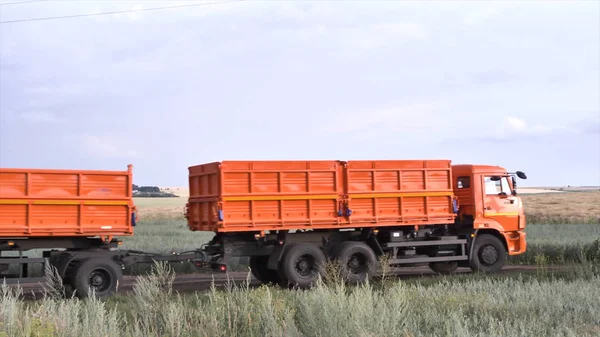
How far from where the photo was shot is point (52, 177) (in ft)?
52.4

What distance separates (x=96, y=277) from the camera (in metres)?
16.2

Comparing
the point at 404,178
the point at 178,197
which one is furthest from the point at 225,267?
the point at 178,197

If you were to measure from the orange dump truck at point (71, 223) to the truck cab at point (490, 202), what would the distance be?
898 centimetres

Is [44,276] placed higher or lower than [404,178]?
lower

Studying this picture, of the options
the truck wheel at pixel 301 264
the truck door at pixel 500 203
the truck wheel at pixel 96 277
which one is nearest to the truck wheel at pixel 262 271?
the truck wheel at pixel 301 264

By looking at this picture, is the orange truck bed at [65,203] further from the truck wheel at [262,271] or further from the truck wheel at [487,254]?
the truck wheel at [487,254]

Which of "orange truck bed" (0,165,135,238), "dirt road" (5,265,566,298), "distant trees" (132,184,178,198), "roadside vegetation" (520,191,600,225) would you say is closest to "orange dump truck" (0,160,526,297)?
"orange truck bed" (0,165,135,238)

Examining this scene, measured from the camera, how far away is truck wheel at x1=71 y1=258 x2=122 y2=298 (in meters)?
15.9

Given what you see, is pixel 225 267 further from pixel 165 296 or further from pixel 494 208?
pixel 494 208

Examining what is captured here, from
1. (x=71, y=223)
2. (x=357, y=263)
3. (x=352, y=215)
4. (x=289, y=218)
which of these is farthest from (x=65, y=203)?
(x=357, y=263)

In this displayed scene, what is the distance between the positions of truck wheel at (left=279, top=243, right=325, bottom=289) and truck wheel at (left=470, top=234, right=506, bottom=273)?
16.6 ft

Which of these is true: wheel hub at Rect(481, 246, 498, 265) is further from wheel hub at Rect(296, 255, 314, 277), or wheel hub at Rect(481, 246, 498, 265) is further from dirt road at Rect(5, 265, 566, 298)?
wheel hub at Rect(296, 255, 314, 277)

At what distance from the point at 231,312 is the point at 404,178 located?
31.0ft

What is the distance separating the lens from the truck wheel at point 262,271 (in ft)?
62.7
